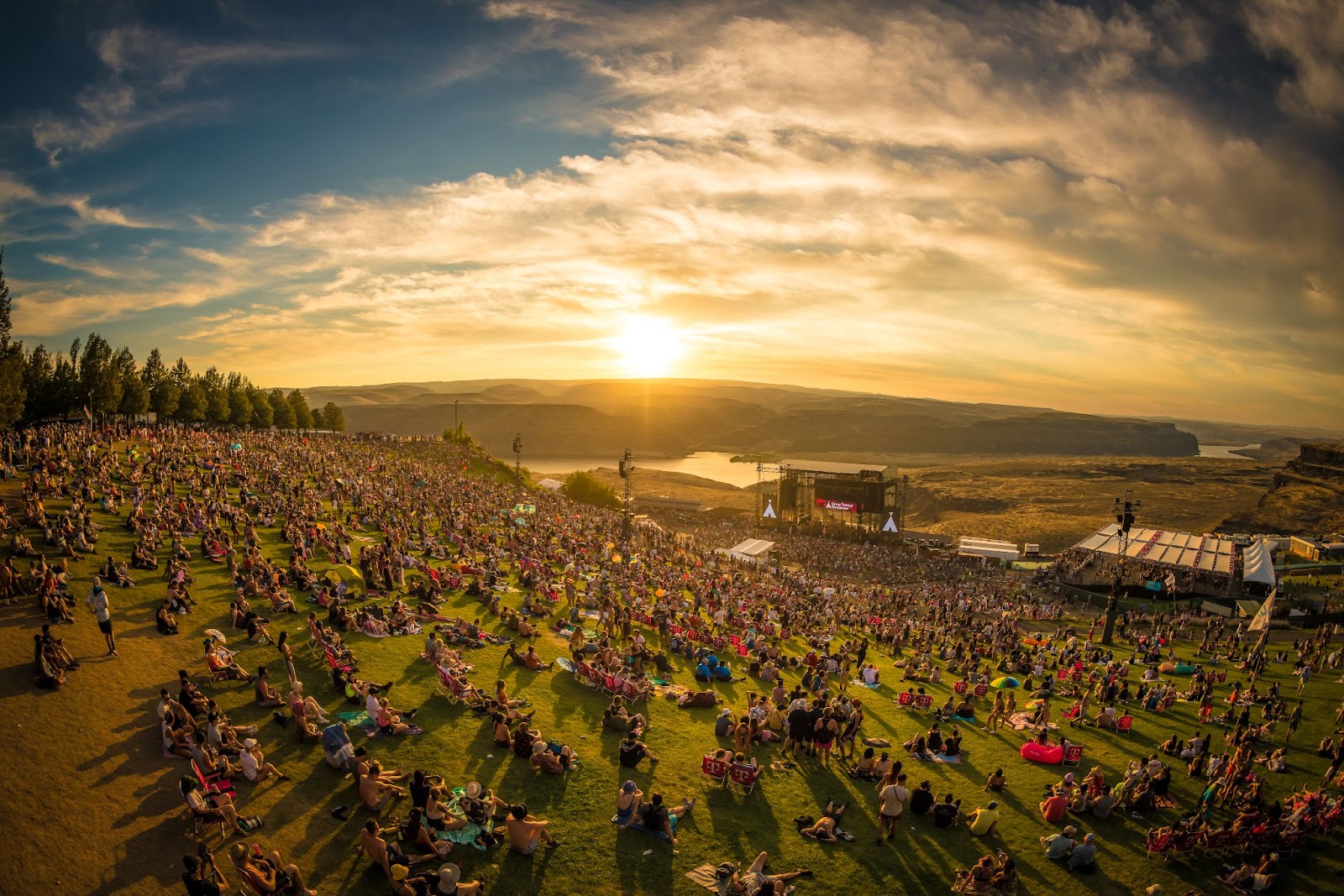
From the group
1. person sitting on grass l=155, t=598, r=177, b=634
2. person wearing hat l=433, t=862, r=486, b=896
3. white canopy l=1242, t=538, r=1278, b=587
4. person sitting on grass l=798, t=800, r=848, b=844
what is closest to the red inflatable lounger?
person sitting on grass l=798, t=800, r=848, b=844

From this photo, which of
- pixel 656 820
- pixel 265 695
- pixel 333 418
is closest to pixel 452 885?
pixel 656 820

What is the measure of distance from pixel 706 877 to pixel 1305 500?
322 feet

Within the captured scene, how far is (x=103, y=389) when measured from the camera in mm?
49938

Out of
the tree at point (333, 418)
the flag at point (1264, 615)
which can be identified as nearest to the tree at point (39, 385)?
the tree at point (333, 418)

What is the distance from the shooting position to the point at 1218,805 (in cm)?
1357

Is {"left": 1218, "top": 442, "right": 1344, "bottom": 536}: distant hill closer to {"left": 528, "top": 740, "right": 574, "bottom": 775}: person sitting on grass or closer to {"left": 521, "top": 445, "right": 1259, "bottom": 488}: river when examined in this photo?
{"left": 521, "top": 445, "right": 1259, "bottom": 488}: river

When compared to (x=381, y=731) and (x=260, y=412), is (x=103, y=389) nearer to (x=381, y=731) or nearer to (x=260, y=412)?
(x=260, y=412)

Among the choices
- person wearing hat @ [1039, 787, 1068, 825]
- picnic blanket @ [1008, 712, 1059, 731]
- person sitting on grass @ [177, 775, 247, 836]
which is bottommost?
picnic blanket @ [1008, 712, 1059, 731]

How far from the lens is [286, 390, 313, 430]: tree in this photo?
82.7m

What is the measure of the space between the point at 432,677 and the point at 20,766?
272 inches

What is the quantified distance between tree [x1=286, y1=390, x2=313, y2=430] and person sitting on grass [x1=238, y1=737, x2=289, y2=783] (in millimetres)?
81402

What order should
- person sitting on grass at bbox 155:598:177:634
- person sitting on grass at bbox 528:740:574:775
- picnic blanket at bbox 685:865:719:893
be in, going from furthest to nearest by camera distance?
person sitting on grass at bbox 155:598:177:634 < person sitting on grass at bbox 528:740:574:775 < picnic blanket at bbox 685:865:719:893

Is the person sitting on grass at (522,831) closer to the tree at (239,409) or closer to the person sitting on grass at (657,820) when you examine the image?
the person sitting on grass at (657,820)

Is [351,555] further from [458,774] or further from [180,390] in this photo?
[180,390]
